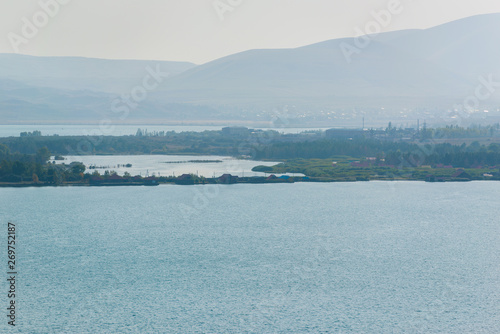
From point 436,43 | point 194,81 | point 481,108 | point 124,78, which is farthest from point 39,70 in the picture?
point 481,108

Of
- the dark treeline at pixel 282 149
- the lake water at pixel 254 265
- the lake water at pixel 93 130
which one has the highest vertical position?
the lake water at pixel 93 130

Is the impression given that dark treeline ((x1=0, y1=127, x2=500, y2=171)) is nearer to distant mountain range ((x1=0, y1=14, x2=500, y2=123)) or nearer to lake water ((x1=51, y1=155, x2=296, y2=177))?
lake water ((x1=51, y1=155, x2=296, y2=177))

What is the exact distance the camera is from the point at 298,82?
10875 cm

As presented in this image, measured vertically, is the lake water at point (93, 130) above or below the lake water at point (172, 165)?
above

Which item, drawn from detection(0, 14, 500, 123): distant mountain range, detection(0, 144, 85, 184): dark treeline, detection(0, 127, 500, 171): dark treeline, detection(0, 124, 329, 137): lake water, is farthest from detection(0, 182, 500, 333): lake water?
detection(0, 14, 500, 123): distant mountain range

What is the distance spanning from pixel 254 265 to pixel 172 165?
1856 centimetres

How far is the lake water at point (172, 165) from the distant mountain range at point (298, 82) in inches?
2002

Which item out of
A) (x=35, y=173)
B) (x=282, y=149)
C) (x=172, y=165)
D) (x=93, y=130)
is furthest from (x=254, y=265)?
(x=93, y=130)

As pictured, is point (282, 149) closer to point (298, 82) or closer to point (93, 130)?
point (93, 130)

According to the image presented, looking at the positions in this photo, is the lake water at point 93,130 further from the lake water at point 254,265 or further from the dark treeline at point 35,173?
the lake water at point 254,265

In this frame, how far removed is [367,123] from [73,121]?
33.6 m

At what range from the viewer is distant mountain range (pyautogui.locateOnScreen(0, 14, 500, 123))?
91.8m

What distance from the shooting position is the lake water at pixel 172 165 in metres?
26.9

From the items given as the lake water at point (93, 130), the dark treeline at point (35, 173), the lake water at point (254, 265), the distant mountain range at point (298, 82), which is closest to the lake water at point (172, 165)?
the dark treeline at point (35, 173)
